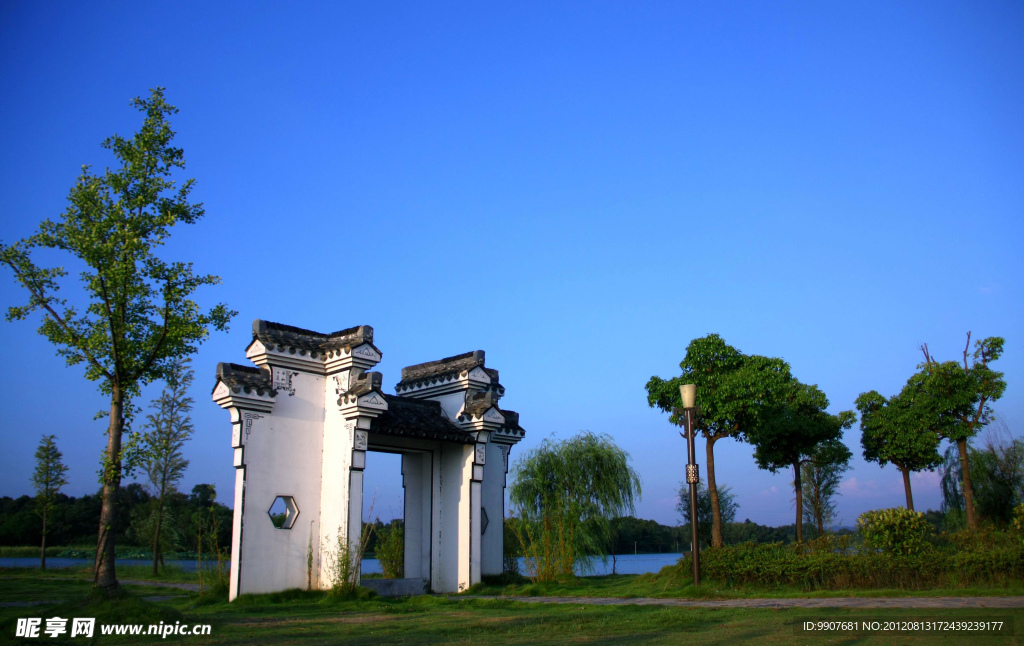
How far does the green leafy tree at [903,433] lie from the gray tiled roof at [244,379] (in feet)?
70.8

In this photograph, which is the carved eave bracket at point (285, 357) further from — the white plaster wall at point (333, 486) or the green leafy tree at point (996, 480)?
the green leafy tree at point (996, 480)

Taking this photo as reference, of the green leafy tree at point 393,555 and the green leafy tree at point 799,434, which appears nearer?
the green leafy tree at point 393,555

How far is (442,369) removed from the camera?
781 inches

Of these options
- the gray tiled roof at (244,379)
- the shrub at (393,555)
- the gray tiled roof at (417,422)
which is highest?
the gray tiled roof at (244,379)

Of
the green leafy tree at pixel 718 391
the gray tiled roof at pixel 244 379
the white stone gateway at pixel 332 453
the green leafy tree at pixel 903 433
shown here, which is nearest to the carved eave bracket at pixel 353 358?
the white stone gateway at pixel 332 453

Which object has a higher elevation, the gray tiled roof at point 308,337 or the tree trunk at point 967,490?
the gray tiled roof at point 308,337

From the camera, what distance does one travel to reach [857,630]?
26.4 ft

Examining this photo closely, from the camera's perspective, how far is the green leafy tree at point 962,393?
2330 centimetres

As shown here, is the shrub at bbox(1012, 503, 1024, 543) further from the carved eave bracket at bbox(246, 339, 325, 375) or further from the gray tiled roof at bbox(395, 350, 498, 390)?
the carved eave bracket at bbox(246, 339, 325, 375)

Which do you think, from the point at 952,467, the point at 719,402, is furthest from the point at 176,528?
the point at 952,467

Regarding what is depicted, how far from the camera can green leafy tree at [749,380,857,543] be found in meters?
26.8

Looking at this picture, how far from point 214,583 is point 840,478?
30.2 m

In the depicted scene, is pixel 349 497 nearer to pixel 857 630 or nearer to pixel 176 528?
pixel 857 630

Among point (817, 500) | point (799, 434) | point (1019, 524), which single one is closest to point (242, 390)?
point (1019, 524)
